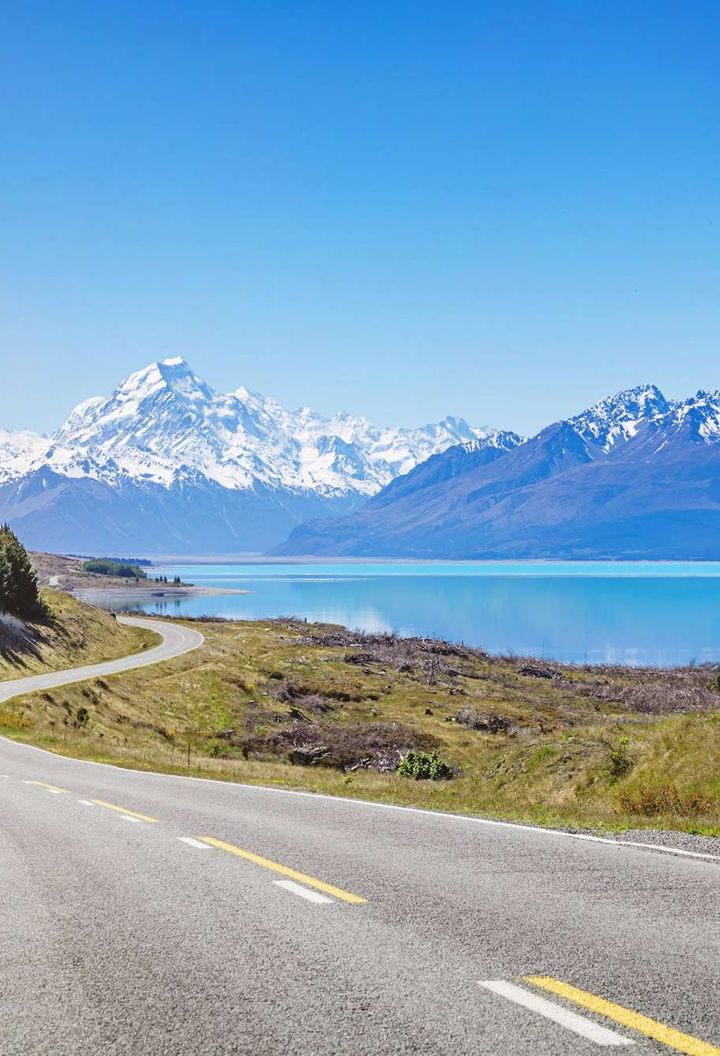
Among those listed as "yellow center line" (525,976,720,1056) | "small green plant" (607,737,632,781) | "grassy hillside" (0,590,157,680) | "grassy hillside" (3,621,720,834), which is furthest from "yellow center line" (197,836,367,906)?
"grassy hillside" (0,590,157,680)

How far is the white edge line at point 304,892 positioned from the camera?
952 centimetres

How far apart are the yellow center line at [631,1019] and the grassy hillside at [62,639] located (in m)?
56.0

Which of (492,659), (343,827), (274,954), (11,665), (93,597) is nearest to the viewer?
(274,954)

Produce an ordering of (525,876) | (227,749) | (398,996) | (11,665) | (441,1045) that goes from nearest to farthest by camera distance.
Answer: (441,1045) < (398,996) < (525,876) < (227,749) < (11,665)

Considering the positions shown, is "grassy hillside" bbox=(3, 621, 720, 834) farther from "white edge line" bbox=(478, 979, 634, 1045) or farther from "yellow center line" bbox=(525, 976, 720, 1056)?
"white edge line" bbox=(478, 979, 634, 1045)

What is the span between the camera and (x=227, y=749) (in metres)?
50.4

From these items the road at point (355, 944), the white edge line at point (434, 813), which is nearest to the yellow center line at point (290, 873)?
the road at point (355, 944)

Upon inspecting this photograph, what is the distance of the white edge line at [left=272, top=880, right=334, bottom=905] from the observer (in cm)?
952

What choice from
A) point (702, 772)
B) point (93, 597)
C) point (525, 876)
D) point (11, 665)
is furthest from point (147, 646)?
point (93, 597)

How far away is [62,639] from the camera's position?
7444 centimetres

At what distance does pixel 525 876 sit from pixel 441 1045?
4943 mm

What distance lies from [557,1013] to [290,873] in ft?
16.8

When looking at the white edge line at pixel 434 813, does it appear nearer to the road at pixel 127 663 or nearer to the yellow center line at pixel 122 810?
the yellow center line at pixel 122 810

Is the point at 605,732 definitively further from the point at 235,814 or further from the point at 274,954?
the point at 274,954
